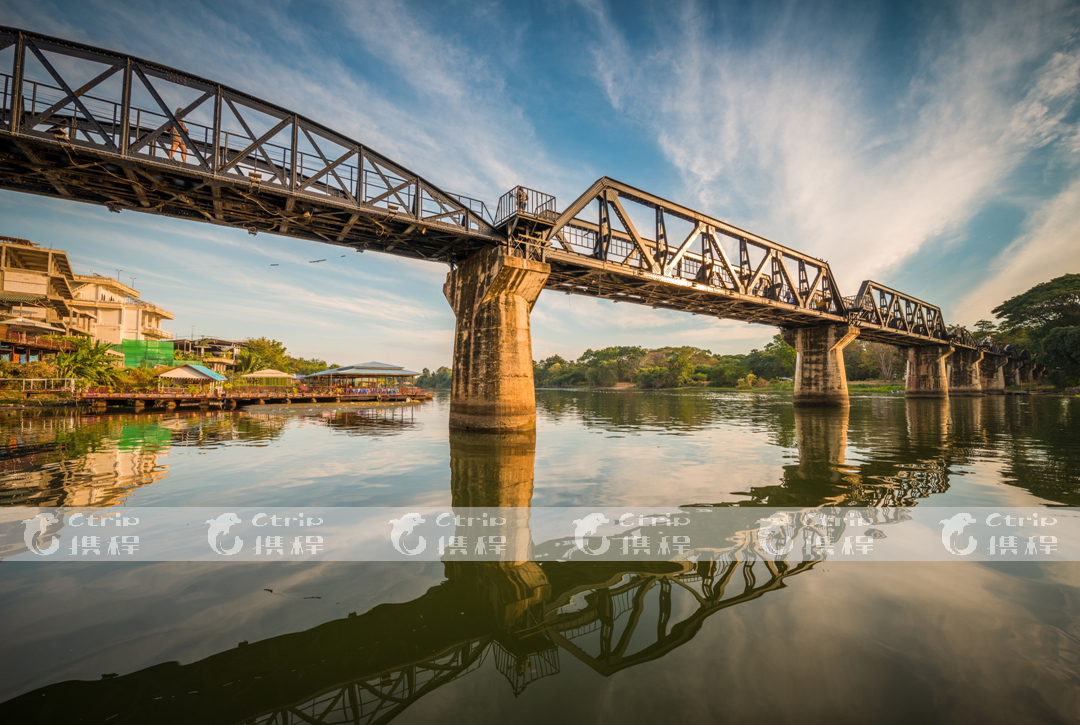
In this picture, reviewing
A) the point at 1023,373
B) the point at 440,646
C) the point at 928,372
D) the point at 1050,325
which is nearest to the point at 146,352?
the point at 440,646

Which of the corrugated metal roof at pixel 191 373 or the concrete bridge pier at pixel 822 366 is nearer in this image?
the concrete bridge pier at pixel 822 366

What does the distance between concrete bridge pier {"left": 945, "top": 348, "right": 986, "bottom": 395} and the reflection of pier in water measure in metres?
97.4

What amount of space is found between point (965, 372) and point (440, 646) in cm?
10563

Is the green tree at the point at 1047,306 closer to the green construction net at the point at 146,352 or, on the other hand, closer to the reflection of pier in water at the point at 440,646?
the reflection of pier in water at the point at 440,646

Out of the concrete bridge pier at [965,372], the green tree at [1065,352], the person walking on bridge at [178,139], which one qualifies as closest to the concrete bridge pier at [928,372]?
the concrete bridge pier at [965,372]

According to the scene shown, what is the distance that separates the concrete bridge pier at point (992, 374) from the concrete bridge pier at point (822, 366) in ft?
202

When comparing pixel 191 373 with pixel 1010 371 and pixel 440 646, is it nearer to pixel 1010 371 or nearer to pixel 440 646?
pixel 440 646

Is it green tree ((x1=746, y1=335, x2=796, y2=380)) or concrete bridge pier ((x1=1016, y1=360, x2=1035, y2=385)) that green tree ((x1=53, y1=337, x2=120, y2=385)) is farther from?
concrete bridge pier ((x1=1016, y1=360, x2=1035, y2=385))

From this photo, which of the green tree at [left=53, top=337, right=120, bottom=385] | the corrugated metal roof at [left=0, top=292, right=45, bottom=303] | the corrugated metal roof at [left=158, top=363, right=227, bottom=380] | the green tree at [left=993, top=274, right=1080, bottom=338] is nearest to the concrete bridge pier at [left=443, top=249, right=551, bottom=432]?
the corrugated metal roof at [left=158, top=363, right=227, bottom=380]

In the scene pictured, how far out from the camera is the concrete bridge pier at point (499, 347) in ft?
69.6

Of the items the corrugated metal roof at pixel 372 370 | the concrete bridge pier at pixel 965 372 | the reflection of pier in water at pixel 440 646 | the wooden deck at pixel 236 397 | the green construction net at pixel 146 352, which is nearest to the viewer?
the reflection of pier in water at pixel 440 646

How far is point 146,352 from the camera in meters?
72.1

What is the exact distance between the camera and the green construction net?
6962cm

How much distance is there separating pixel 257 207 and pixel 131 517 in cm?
1513
